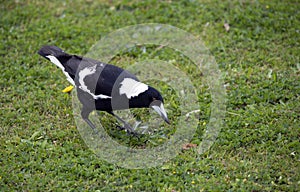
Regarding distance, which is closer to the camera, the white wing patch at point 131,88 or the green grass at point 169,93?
the green grass at point 169,93

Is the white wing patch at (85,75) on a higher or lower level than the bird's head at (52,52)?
lower

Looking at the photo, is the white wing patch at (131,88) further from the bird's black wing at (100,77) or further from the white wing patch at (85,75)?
the white wing patch at (85,75)

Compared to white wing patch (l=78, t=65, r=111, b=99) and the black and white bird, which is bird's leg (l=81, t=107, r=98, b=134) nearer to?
the black and white bird

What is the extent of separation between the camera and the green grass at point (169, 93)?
487 centimetres

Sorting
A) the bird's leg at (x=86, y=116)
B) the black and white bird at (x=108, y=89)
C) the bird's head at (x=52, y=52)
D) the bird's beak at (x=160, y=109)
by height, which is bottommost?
the bird's leg at (x=86, y=116)

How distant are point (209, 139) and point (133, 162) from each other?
3.24 feet

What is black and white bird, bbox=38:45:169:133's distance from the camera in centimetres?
527

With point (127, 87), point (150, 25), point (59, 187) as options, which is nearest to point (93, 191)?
point (59, 187)

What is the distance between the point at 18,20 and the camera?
25.7 feet

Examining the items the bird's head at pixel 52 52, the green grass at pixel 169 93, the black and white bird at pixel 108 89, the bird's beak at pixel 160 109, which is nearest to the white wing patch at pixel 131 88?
the black and white bird at pixel 108 89

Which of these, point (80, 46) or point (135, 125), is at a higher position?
point (80, 46)

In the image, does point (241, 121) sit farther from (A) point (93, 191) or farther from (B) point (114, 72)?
(A) point (93, 191)

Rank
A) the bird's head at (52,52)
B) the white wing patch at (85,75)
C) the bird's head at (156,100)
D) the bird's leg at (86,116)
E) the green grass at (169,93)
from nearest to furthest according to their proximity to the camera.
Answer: the green grass at (169,93) < the bird's head at (156,100) < the white wing patch at (85,75) < the bird's leg at (86,116) < the bird's head at (52,52)

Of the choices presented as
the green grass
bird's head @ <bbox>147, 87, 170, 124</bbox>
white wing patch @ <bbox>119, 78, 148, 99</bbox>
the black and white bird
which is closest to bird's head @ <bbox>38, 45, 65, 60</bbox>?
the black and white bird
